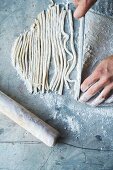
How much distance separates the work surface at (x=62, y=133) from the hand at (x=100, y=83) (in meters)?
0.06

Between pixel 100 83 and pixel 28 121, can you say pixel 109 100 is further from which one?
pixel 28 121

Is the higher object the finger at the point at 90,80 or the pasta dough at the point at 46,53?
the pasta dough at the point at 46,53

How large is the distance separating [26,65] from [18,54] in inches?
2.8

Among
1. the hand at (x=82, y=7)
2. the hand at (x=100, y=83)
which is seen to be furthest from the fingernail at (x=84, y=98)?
the hand at (x=82, y=7)

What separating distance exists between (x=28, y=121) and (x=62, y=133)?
6.4 inches

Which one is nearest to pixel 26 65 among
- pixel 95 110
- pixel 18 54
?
pixel 18 54

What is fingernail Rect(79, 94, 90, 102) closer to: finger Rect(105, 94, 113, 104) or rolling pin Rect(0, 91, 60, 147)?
finger Rect(105, 94, 113, 104)

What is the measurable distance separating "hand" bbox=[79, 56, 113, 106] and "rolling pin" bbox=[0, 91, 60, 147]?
9.0 inches

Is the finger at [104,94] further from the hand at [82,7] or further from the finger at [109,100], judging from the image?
the hand at [82,7]

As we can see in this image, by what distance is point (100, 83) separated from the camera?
1.77 meters

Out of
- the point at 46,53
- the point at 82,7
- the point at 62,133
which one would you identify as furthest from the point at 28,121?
the point at 82,7

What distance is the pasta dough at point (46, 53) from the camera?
1865mm

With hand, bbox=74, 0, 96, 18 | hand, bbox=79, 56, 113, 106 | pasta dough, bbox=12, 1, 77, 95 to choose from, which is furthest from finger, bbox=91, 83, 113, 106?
hand, bbox=74, 0, 96, 18

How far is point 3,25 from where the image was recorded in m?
2.04
